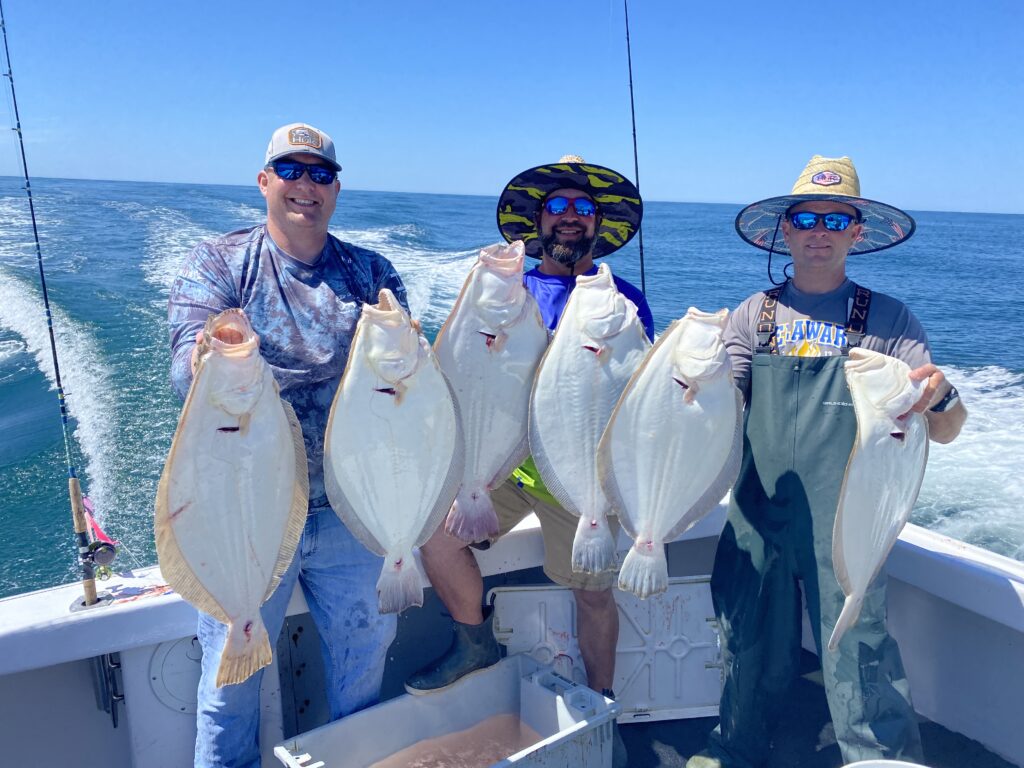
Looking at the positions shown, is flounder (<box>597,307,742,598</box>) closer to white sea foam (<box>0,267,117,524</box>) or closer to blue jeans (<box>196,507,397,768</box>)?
blue jeans (<box>196,507,397,768</box>)

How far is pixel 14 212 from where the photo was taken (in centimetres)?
1794

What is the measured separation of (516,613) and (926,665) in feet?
5.83

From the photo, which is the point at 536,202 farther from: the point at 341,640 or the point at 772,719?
the point at 772,719

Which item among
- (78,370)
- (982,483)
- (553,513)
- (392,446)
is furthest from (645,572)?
(78,370)

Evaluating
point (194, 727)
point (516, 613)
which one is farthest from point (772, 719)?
point (194, 727)

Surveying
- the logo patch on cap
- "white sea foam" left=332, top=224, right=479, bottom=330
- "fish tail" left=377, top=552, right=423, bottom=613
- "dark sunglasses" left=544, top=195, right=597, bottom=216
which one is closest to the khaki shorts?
"fish tail" left=377, top=552, right=423, bottom=613

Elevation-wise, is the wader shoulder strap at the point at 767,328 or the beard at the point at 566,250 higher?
the beard at the point at 566,250

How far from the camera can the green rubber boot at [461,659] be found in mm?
2795

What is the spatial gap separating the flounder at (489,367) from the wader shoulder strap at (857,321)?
1100mm

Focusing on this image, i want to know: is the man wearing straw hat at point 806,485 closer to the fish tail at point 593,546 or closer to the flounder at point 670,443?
the flounder at point 670,443

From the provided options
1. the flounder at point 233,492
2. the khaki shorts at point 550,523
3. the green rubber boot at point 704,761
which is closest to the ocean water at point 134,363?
the khaki shorts at point 550,523

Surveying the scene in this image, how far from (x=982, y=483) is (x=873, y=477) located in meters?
6.85

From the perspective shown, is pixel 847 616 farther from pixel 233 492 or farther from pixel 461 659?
pixel 233 492

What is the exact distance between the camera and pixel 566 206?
3.04 m
